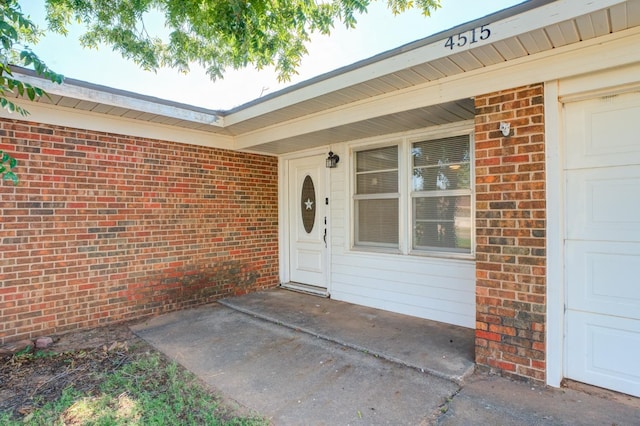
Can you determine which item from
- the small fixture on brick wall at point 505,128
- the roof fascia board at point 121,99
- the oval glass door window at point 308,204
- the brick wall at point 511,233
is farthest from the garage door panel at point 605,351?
the roof fascia board at point 121,99

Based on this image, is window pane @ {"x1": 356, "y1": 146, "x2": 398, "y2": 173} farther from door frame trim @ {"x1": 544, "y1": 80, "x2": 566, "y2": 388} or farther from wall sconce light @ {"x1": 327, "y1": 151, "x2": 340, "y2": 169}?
door frame trim @ {"x1": 544, "y1": 80, "x2": 566, "y2": 388}

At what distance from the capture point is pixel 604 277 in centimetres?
248

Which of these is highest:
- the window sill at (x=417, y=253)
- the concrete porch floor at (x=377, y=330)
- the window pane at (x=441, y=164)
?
the window pane at (x=441, y=164)

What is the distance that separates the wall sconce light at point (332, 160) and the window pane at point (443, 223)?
1400 mm

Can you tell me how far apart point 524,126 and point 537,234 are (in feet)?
2.79

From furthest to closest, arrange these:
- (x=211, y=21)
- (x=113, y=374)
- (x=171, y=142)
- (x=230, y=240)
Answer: (x=230, y=240) < (x=171, y=142) < (x=211, y=21) < (x=113, y=374)

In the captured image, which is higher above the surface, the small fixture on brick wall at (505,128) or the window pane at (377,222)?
the small fixture on brick wall at (505,128)

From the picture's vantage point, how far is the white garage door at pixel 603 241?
7.78 feet

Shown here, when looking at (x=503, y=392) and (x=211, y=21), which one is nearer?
(x=503, y=392)

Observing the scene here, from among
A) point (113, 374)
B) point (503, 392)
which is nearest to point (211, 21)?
point (113, 374)

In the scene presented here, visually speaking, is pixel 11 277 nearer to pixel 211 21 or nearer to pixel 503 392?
pixel 211 21

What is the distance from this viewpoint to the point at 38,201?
12.0 feet

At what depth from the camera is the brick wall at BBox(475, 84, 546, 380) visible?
2555 millimetres

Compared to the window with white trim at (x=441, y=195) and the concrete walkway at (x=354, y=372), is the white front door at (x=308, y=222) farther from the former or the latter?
the window with white trim at (x=441, y=195)
